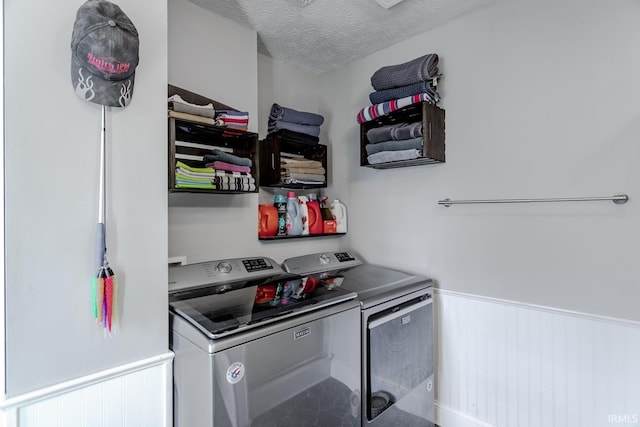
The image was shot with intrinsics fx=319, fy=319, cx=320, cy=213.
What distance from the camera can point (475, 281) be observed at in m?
1.89

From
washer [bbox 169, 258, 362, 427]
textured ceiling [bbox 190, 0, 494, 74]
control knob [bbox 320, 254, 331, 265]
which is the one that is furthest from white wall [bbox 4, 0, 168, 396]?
control knob [bbox 320, 254, 331, 265]

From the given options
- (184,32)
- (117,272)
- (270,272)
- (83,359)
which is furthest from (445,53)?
(83,359)


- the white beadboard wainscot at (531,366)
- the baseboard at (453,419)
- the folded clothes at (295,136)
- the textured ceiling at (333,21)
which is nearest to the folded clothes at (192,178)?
the folded clothes at (295,136)

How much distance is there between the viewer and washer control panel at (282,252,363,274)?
6.89 ft

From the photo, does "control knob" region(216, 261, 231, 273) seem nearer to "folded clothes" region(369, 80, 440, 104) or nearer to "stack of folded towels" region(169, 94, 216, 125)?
"stack of folded towels" region(169, 94, 216, 125)

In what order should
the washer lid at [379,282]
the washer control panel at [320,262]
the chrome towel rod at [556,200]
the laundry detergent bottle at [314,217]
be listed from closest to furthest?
the chrome towel rod at [556,200] → the washer lid at [379,282] → the washer control panel at [320,262] → the laundry detergent bottle at [314,217]

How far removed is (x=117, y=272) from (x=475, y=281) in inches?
71.4

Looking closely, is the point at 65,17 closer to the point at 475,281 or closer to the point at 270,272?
the point at 270,272

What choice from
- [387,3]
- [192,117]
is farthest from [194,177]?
[387,3]

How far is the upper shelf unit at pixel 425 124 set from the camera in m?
1.87

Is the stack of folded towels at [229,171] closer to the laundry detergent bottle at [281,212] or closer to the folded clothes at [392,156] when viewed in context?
the laundry detergent bottle at [281,212]

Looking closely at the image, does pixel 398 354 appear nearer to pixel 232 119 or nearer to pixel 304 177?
pixel 304 177

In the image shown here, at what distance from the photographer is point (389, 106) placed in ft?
6.57

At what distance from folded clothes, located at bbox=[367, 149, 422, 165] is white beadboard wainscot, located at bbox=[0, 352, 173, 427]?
5.10 feet
